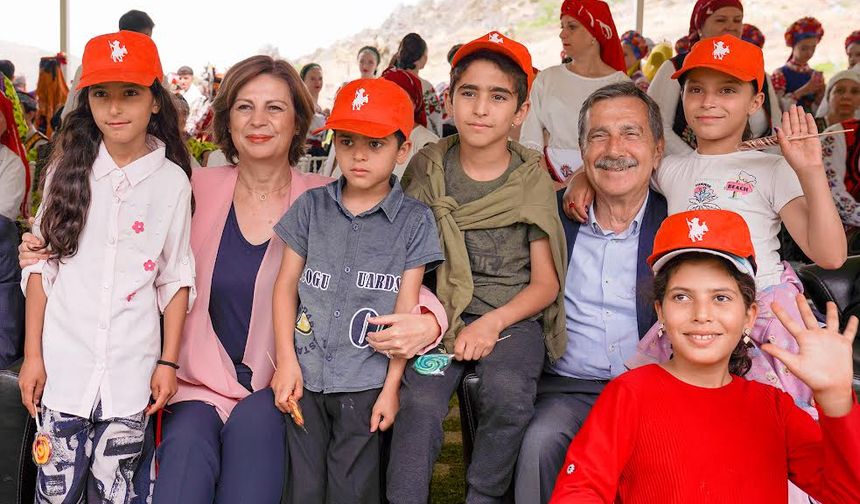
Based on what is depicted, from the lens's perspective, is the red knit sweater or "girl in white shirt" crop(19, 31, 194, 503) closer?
the red knit sweater

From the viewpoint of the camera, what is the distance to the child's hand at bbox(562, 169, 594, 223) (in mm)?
2598

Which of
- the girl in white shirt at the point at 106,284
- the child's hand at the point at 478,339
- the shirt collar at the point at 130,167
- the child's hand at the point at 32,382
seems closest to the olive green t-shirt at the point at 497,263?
the child's hand at the point at 478,339

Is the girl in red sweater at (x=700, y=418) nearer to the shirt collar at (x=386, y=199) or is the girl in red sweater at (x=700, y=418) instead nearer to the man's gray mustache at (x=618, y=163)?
the man's gray mustache at (x=618, y=163)

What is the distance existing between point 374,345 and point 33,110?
245 inches

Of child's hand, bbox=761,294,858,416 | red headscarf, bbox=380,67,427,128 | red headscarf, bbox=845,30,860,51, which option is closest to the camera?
child's hand, bbox=761,294,858,416

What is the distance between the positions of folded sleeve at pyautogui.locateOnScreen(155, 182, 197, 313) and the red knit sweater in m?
1.17

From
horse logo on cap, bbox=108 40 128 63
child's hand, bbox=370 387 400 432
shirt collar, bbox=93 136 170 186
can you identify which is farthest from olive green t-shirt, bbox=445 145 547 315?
horse logo on cap, bbox=108 40 128 63

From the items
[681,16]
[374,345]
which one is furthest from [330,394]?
[681,16]

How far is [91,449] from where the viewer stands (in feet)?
7.60

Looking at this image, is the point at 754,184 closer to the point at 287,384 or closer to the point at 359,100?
the point at 359,100

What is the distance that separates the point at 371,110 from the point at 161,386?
0.93 meters

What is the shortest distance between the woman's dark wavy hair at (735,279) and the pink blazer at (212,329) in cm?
62

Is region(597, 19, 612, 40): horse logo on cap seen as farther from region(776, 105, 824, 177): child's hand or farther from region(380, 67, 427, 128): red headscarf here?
region(776, 105, 824, 177): child's hand

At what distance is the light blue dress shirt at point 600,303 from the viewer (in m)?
2.51
